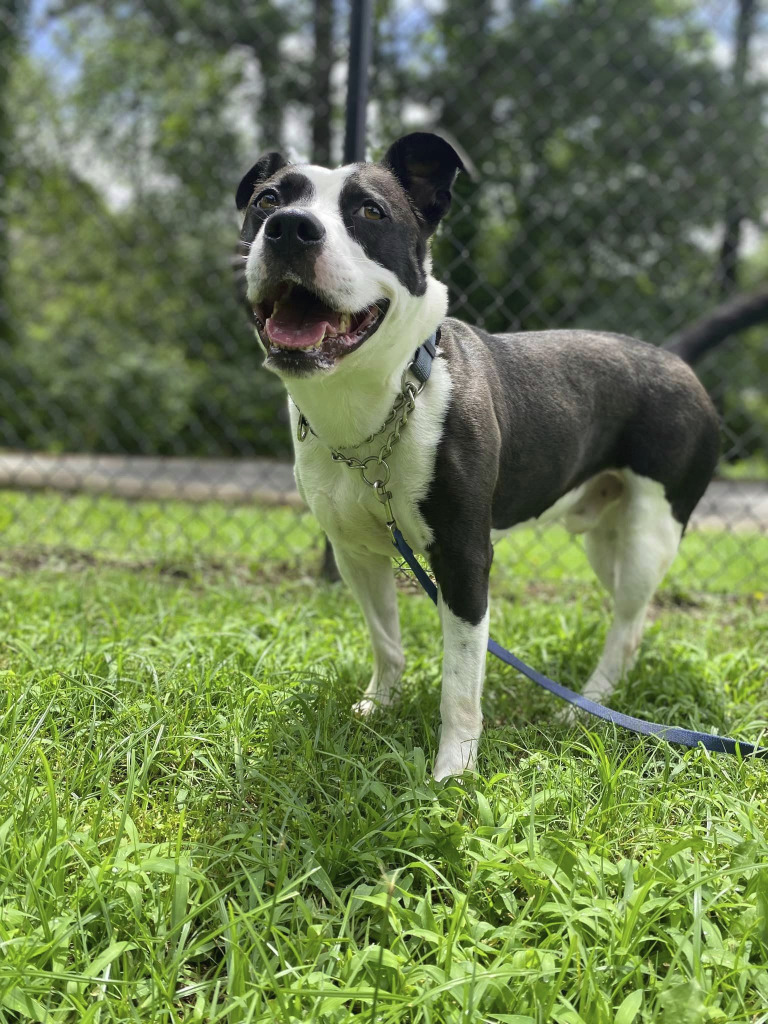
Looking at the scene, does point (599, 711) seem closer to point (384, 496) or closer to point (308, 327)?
point (384, 496)

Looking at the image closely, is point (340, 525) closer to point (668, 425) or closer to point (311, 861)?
point (311, 861)

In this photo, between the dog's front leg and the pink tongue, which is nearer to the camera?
the pink tongue

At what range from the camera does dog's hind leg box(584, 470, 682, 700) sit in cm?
271

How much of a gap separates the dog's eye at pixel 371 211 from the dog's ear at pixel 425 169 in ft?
0.76

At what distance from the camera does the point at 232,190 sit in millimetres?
9727

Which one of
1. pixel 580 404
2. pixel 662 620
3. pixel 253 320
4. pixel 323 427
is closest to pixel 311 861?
pixel 323 427

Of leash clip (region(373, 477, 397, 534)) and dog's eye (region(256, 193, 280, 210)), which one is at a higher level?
dog's eye (region(256, 193, 280, 210))

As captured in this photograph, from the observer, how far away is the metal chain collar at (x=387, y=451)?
6.77 feet

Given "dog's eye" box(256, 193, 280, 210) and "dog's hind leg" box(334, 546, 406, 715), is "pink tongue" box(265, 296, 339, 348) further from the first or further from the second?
"dog's hind leg" box(334, 546, 406, 715)

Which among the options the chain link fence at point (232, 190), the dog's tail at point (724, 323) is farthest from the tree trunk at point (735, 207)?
the dog's tail at point (724, 323)

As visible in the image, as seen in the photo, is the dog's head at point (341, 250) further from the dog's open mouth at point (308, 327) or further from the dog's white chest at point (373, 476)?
the dog's white chest at point (373, 476)

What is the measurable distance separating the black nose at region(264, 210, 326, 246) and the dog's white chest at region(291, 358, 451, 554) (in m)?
0.49

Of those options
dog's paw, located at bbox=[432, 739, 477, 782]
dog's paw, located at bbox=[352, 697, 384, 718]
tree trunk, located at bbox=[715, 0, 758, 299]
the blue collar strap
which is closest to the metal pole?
the blue collar strap

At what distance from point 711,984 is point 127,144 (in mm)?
11546
